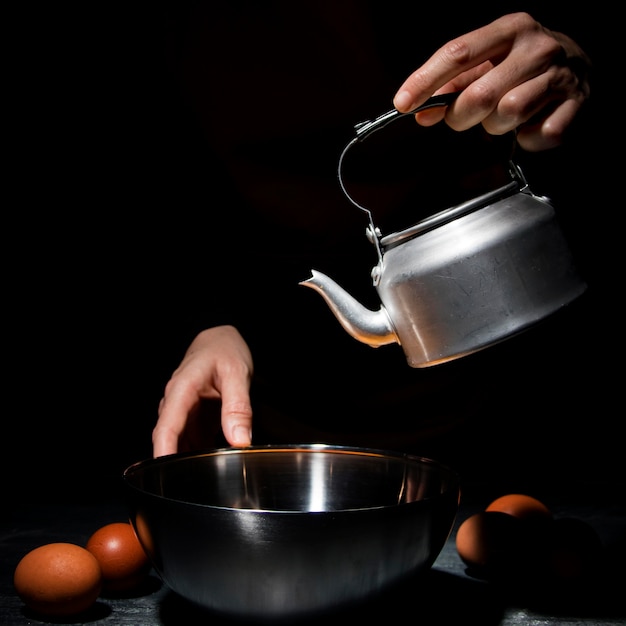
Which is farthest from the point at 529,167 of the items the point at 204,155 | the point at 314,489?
the point at 314,489

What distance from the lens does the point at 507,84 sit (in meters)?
0.81

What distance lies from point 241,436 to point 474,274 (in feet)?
1.49

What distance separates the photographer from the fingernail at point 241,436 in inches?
40.6

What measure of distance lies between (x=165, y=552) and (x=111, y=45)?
1.53 metres

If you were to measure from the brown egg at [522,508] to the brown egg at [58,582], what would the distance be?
1.90 feet

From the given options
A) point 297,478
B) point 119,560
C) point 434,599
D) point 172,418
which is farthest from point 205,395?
point 434,599

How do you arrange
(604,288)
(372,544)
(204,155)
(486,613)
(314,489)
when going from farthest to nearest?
(604,288)
(204,155)
(314,489)
(486,613)
(372,544)

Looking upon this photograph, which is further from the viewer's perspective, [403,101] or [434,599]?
[434,599]

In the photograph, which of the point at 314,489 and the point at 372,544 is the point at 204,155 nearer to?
the point at 314,489

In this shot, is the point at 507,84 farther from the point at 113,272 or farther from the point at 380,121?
the point at 113,272

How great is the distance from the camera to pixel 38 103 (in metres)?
1.86

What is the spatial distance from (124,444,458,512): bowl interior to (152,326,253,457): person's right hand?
0.16 feet

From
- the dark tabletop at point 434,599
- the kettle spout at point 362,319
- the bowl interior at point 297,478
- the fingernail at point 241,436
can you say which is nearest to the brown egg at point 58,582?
the dark tabletop at point 434,599

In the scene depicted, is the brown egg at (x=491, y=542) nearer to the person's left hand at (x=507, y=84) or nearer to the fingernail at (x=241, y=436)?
the fingernail at (x=241, y=436)
